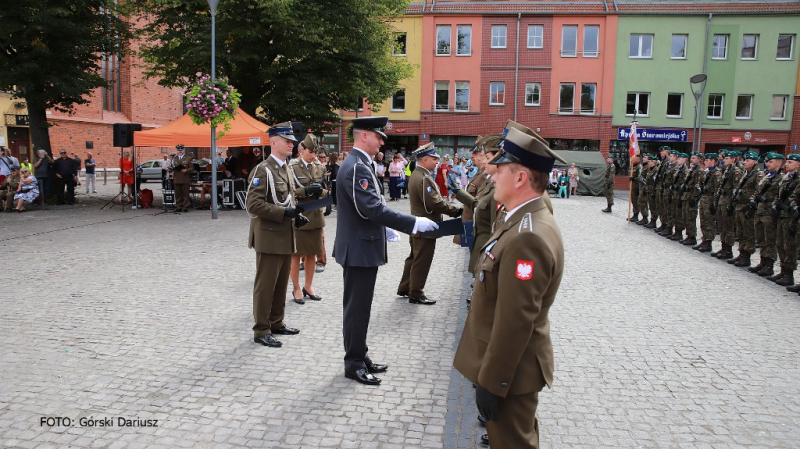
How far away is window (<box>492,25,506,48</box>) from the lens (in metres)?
38.5

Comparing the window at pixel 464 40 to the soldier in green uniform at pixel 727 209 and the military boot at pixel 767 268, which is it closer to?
the soldier in green uniform at pixel 727 209

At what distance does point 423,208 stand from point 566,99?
109ft

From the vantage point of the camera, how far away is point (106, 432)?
404cm

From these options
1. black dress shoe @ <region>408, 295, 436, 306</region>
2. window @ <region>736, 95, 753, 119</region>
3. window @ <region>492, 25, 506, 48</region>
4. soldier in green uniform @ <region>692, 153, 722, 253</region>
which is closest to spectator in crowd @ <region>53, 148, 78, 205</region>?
black dress shoe @ <region>408, 295, 436, 306</region>

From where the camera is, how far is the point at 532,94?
1518 inches

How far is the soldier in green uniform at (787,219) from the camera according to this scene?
31.5 ft

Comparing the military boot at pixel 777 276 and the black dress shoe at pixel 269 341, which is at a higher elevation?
the military boot at pixel 777 276

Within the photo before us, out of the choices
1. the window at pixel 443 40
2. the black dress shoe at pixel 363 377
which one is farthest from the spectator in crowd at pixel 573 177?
the black dress shoe at pixel 363 377

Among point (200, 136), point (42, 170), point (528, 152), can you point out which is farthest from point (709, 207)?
point (42, 170)

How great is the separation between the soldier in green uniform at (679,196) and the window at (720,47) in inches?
1071

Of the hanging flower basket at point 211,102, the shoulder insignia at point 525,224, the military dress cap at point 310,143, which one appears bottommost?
the shoulder insignia at point 525,224

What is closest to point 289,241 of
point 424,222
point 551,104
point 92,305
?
point 424,222

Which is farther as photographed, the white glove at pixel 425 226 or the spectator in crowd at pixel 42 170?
the spectator in crowd at pixel 42 170

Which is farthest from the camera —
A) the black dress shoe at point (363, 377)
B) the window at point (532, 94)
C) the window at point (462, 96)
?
the window at point (462, 96)
